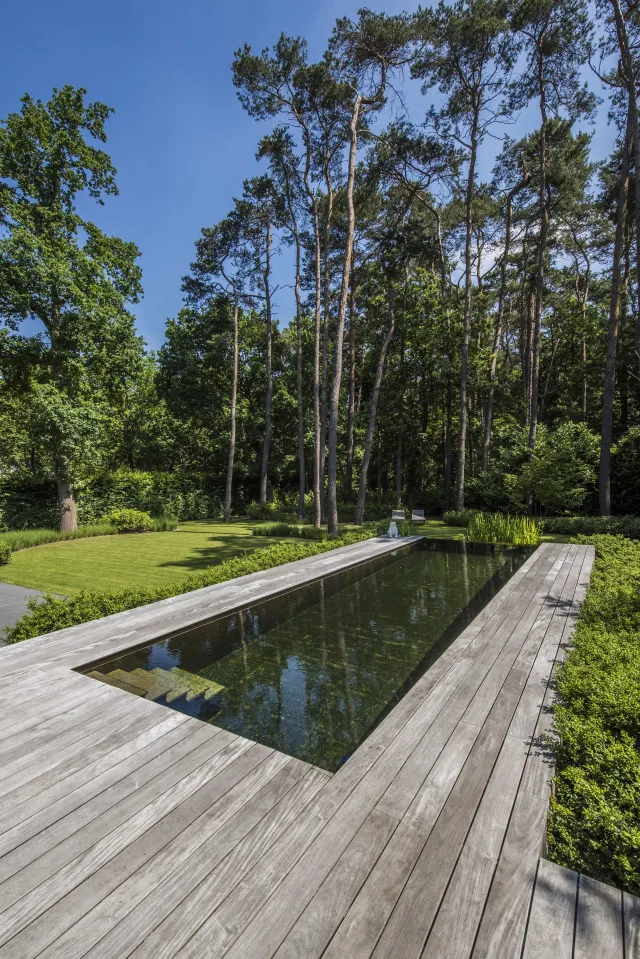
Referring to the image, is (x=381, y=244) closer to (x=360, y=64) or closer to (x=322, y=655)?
(x=360, y=64)

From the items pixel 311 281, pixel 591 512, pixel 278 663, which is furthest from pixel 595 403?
pixel 278 663

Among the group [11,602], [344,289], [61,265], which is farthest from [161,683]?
[61,265]

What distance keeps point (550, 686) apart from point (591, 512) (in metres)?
12.4

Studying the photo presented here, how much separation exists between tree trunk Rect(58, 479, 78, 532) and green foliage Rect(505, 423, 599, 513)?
539 inches

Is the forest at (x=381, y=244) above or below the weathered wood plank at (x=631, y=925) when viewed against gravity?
above

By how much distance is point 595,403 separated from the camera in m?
18.4

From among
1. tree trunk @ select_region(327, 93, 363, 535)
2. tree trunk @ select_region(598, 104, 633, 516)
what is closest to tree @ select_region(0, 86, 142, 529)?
tree trunk @ select_region(327, 93, 363, 535)

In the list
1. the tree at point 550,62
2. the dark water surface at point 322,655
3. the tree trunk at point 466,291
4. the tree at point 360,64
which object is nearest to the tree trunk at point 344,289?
the tree at point 360,64

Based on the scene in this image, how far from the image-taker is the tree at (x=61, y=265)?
37.1ft

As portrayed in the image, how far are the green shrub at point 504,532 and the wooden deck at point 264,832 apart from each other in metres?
6.71

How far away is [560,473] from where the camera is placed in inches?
473

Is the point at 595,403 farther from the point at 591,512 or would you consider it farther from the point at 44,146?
the point at 44,146

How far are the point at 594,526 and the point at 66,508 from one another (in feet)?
48.7

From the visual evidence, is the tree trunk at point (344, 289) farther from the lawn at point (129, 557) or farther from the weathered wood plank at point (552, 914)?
the weathered wood plank at point (552, 914)
